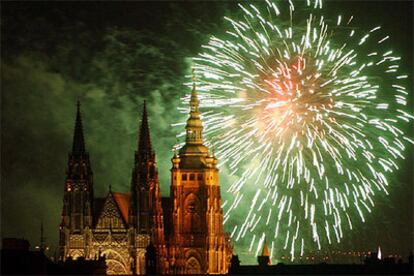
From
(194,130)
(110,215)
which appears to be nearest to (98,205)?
(110,215)

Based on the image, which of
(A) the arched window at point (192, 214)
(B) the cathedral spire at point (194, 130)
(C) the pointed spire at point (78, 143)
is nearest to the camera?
(C) the pointed spire at point (78, 143)

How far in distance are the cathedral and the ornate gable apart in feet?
0.32

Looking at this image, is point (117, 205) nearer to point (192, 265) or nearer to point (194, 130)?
point (192, 265)

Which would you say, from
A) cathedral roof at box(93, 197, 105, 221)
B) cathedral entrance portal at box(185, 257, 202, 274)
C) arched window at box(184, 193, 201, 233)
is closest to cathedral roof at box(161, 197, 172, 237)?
arched window at box(184, 193, 201, 233)

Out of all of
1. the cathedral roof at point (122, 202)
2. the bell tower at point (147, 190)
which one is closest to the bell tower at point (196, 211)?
the bell tower at point (147, 190)

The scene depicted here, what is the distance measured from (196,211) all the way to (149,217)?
4.67 meters

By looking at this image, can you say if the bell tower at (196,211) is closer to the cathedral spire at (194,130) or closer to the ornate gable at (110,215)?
the cathedral spire at (194,130)

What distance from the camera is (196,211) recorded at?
17412 cm

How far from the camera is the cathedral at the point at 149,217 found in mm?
170250

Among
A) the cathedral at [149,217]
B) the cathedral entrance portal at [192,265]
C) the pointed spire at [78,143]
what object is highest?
the pointed spire at [78,143]

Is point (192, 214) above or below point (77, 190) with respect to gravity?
below

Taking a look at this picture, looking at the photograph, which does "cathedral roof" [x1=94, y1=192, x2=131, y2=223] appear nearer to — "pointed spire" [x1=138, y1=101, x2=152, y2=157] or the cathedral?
the cathedral

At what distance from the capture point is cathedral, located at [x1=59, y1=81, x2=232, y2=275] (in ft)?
559

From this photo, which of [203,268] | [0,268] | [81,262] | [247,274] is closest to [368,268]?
[247,274]
